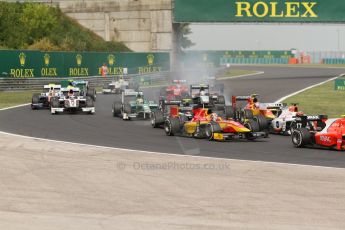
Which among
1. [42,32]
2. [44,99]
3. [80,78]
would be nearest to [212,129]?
[44,99]

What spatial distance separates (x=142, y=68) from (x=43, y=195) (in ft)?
156

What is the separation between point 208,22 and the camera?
60.9 m

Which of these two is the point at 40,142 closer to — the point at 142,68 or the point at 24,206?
the point at 24,206

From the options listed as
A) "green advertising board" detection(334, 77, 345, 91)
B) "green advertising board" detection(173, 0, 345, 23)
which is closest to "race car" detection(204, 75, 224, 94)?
"green advertising board" detection(334, 77, 345, 91)

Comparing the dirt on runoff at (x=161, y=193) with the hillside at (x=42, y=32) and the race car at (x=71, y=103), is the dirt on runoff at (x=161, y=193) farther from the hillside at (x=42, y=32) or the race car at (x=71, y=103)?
the hillside at (x=42, y=32)

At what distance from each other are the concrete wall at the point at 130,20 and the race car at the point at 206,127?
144 feet

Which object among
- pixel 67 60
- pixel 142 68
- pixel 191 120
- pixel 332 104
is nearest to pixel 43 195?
pixel 191 120

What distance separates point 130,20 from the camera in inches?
2724

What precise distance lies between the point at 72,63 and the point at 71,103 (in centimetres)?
2061

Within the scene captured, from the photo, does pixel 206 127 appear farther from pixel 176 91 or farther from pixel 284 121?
pixel 176 91

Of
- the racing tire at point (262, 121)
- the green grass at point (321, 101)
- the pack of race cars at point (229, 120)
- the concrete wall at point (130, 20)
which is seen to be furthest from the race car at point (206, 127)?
the concrete wall at point (130, 20)

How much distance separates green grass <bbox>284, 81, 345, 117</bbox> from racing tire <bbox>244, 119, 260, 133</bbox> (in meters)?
7.93

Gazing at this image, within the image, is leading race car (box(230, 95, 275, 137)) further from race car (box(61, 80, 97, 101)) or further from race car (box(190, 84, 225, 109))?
race car (box(61, 80, 97, 101))

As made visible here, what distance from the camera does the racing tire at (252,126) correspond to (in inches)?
866
